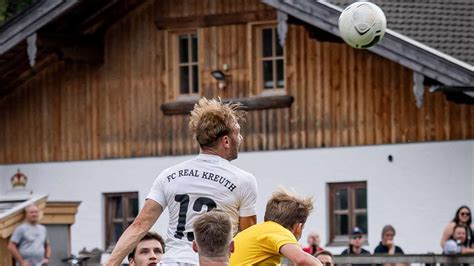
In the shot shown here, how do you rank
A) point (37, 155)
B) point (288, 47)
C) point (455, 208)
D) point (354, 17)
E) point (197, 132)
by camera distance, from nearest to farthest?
1. point (197, 132)
2. point (354, 17)
3. point (455, 208)
4. point (288, 47)
5. point (37, 155)

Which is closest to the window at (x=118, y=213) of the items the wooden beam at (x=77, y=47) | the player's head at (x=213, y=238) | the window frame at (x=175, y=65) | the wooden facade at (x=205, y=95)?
the wooden facade at (x=205, y=95)

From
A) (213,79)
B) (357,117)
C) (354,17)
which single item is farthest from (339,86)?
(354,17)

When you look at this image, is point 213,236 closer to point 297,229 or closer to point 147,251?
point 297,229

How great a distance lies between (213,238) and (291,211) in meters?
2.09

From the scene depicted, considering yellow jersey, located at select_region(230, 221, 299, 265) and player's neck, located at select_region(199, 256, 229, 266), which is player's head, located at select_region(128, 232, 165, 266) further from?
player's neck, located at select_region(199, 256, 229, 266)

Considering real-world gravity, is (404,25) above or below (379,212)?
above

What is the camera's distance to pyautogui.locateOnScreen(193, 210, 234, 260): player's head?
8078 mm

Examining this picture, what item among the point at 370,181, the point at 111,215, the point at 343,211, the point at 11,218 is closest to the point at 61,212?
the point at 11,218

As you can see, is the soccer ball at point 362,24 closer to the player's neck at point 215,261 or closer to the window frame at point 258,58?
the window frame at point 258,58

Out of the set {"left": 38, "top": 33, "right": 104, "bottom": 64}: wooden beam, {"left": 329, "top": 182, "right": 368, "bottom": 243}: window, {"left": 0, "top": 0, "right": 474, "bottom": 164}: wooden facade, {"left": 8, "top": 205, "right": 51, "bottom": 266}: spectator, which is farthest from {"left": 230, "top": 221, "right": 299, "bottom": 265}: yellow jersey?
{"left": 38, "top": 33, "right": 104, "bottom": 64}: wooden beam

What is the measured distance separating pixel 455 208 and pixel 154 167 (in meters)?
5.53

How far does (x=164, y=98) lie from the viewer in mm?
26953

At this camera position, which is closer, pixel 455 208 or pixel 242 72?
pixel 455 208

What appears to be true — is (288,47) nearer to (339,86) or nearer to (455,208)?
(339,86)
